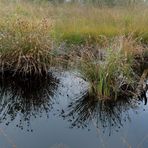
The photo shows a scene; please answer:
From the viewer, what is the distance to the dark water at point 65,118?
3.57m

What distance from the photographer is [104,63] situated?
450cm

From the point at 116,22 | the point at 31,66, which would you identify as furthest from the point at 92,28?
the point at 31,66

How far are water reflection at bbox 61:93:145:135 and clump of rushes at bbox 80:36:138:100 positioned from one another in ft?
0.39

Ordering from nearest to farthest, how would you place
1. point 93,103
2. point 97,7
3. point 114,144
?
point 114,144, point 93,103, point 97,7

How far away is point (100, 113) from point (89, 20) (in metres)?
3.70

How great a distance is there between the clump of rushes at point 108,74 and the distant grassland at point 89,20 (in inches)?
65.7

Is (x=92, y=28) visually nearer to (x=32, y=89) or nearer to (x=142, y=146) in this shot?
(x=32, y=89)

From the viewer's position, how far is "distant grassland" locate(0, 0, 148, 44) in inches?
258

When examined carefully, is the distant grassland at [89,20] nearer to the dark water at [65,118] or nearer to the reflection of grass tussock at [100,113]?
the dark water at [65,118]

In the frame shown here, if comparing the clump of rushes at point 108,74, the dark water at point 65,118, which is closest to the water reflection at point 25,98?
the dark water at point 65,118

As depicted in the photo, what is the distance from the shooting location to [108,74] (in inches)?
176

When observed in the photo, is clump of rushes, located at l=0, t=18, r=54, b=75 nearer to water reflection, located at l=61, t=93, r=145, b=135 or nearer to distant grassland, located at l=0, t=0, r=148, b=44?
distant grassland, located at l=0, t=0, r=148, b=44

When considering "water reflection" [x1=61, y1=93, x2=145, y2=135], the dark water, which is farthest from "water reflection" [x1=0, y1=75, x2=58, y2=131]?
"water reflection" [x1=61, y1=93, x2=145, y2=135]

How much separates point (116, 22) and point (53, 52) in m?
2.44
